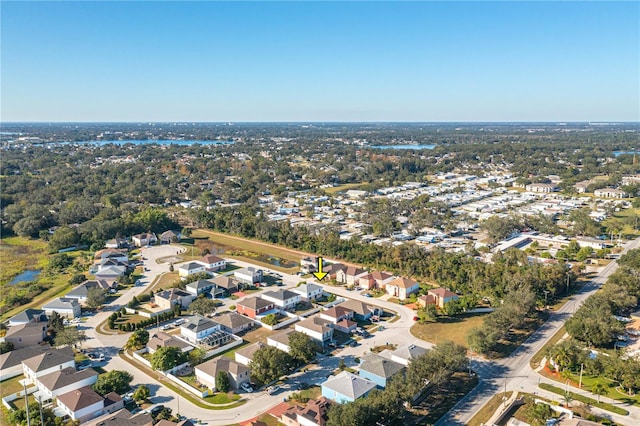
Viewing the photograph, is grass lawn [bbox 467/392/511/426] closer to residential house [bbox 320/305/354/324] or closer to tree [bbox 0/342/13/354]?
residential house [bbox 320/305/354/324]

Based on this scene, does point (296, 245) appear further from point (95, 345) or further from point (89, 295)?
point (95, 345)

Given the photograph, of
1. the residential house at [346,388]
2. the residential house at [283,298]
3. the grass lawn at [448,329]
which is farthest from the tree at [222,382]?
the grass lawn at [448,329]

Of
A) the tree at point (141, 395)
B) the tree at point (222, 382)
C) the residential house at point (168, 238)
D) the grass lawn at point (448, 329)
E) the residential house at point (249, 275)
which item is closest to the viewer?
the tree at point (141, 395)

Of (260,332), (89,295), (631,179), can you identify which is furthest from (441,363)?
(631,179)

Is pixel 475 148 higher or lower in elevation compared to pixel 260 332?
higher

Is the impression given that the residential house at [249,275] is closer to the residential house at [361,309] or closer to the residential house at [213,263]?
the residential house at [213,263]

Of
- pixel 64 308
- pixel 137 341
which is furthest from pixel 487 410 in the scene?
pixel 64 308

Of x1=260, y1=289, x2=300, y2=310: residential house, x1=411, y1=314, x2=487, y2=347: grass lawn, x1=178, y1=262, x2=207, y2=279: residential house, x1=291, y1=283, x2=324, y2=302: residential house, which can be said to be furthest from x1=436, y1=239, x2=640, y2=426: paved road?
x1=178, y1=262, x2=207, y2=279: residential house
